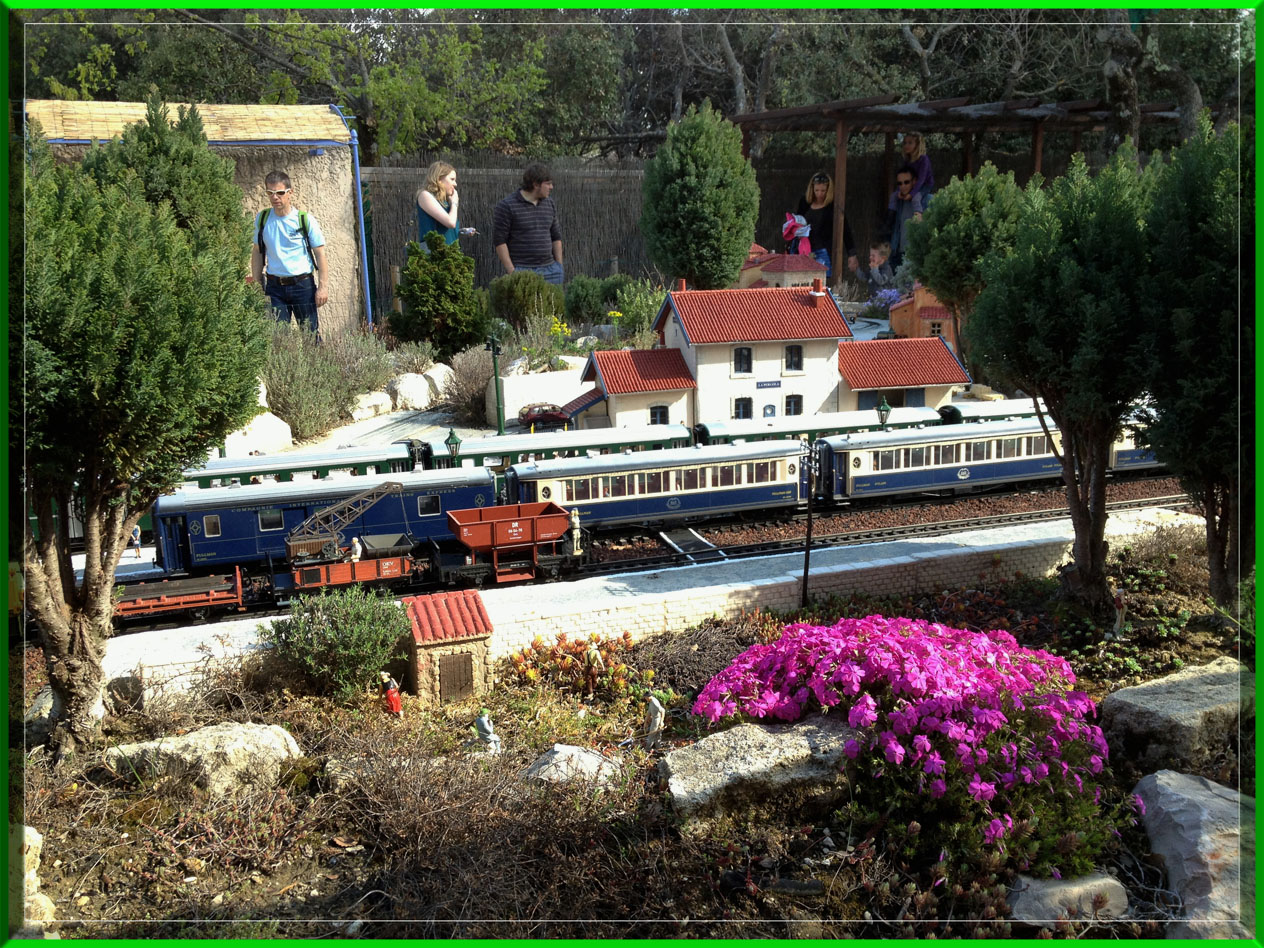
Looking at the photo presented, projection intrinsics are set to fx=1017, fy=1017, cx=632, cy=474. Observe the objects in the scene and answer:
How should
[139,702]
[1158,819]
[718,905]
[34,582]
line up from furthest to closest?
→ [139,702] < [34,582] < [1158,819] < [718,905]

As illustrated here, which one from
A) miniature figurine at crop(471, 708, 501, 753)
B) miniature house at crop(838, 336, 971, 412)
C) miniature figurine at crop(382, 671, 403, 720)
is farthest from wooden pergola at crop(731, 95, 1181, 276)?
miniature figurine at crop(471, 708, 501, 753)

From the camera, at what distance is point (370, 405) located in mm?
25812

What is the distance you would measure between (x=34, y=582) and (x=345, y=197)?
22.8m

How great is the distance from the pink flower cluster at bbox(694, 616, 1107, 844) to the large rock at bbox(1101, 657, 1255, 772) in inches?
36.1

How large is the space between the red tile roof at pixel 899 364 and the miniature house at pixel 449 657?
13.6 m

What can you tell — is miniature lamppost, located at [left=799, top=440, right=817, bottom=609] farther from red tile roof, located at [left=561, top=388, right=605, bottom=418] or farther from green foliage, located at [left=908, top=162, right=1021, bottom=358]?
green foliage, located at [left=908, top=162, right=1021, bottom=358]

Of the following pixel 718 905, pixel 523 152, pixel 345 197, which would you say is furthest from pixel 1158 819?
pixel 523 152

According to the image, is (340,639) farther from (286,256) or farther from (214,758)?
(286,256)

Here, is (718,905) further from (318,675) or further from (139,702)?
(139,702)

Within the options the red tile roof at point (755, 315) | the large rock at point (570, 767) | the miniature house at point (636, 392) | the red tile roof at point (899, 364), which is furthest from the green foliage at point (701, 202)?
the large rock at point (570, 767)

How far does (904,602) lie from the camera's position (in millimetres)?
15875

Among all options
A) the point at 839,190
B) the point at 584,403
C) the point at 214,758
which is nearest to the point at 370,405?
the point at 584,403

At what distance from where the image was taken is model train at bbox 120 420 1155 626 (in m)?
16.0

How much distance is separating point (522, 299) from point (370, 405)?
6808mm
